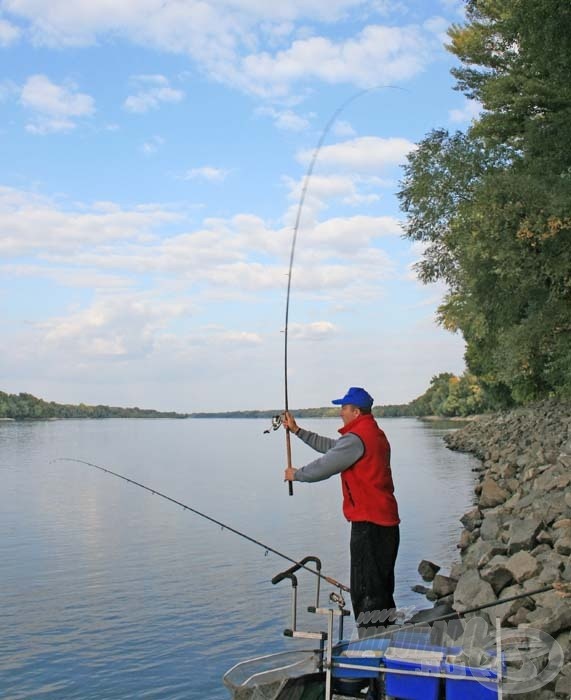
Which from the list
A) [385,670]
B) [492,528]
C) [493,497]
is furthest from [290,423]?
[493,497]

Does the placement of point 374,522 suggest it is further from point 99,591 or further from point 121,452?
point 121,452

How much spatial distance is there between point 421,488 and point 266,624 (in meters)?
16.5

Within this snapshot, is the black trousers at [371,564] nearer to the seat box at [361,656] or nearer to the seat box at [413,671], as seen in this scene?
the seat box at [361,656]

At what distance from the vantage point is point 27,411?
15612cm

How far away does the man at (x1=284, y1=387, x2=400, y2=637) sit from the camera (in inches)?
209

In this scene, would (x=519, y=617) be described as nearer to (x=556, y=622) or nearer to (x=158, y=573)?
(x=556, y=622)

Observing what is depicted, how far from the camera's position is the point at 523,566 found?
8422mm

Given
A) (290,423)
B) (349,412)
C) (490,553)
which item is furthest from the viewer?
(490,553)

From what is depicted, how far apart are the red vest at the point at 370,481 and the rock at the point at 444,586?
5312 millimetres

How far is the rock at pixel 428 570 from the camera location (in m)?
12.0

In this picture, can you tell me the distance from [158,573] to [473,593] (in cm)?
590

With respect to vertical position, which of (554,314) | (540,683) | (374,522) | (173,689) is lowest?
(173,689)

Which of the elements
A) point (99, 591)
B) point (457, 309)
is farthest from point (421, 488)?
point (99, 591)

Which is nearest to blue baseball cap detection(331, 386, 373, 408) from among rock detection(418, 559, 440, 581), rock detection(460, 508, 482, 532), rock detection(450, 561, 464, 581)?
rock detection(450, 561, 464, 581)
